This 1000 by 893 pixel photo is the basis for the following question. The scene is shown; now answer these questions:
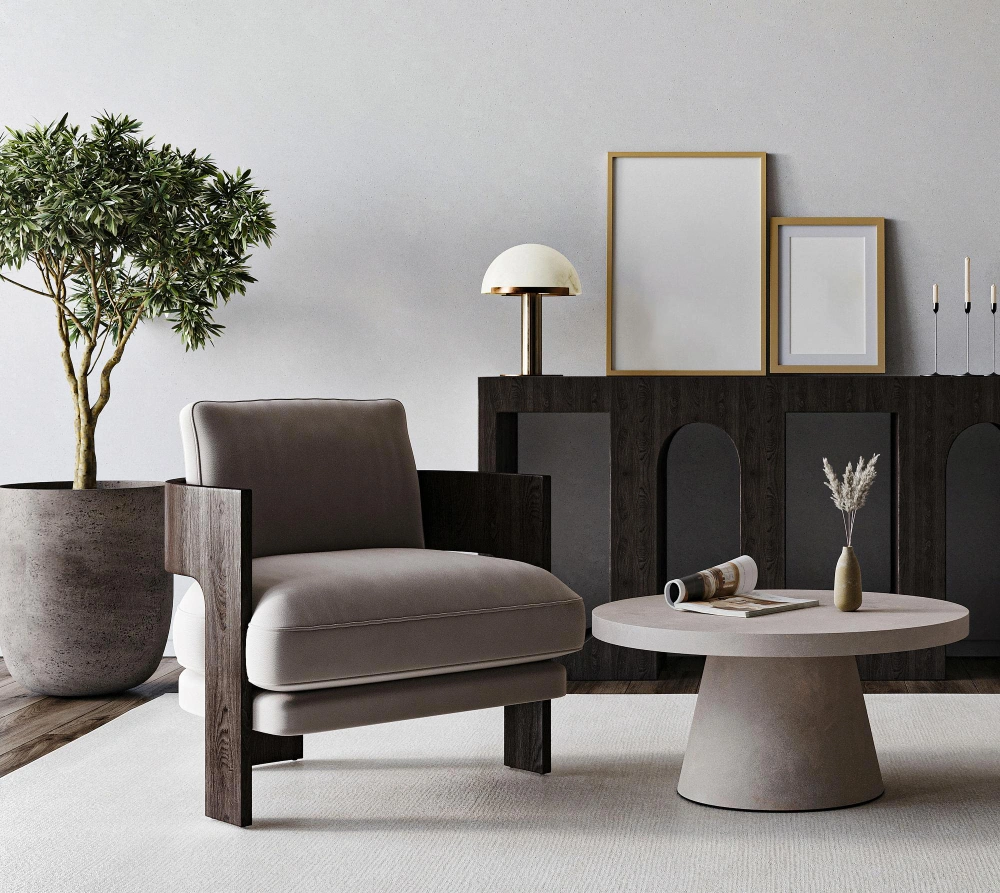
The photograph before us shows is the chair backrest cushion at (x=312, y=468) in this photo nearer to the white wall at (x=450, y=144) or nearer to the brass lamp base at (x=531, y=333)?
the brass lamp base at (x=531, y=333)

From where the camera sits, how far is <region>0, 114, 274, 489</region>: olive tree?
130 inches

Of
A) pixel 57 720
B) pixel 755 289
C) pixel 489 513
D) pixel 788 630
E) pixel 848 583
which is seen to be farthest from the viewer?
pixel 755 289

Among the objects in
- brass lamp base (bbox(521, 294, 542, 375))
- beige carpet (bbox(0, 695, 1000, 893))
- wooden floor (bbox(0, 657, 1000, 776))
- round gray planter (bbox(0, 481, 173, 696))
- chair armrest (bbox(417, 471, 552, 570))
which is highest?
brass lamp base (bbox(521, 294, 542, 375))

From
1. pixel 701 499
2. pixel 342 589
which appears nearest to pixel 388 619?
pixel 342 589

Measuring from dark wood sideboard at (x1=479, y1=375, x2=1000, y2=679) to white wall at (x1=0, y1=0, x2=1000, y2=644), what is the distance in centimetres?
40

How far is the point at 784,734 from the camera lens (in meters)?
2.22

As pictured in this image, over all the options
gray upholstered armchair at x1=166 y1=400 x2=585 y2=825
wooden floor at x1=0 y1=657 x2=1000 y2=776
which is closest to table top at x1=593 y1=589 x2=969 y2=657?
gray upholstered armchair at x1=166 y1=400 x2=585 y2=825

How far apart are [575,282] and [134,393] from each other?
1.63m

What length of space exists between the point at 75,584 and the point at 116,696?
0.37 metres

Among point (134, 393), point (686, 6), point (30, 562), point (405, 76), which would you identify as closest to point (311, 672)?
point (30, 562)

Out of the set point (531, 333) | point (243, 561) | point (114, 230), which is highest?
point (114, 230)

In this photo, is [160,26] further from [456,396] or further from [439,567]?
[439,567]

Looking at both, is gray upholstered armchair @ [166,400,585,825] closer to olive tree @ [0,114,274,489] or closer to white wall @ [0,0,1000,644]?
olive tree @ [0,114,274,489]

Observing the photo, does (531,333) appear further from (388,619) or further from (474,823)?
(474,823)
